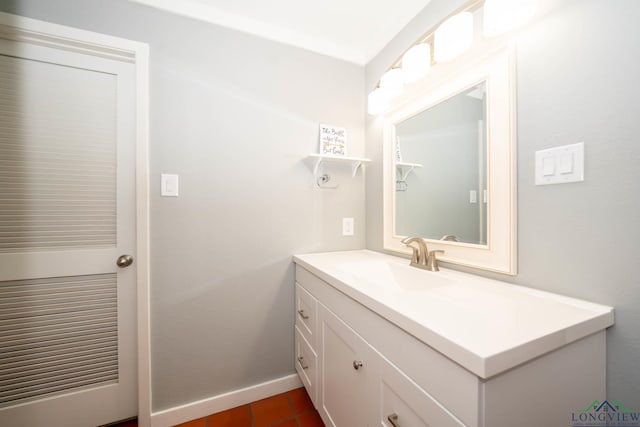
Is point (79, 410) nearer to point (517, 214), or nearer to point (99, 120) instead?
point (99, 120)

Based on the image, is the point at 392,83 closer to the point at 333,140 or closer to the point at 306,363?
the point at 333,140

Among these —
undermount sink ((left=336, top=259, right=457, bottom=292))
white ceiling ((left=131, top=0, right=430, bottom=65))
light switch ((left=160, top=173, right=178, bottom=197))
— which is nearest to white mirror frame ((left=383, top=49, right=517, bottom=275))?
undermount sink ((left=336, top=259, right=457, bottom=292))

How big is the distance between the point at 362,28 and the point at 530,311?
1682 mm

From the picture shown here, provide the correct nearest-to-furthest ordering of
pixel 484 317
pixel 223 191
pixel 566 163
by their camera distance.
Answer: pixel 484 317 → pixel 566 163 → pixel 223 191

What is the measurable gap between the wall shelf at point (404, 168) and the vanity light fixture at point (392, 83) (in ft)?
1.28

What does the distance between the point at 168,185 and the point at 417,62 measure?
55.0 inches

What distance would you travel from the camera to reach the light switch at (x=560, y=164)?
0.70 m

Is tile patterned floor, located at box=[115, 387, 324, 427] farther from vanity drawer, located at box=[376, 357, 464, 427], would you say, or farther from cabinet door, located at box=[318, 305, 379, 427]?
vanity drawer, located at box=[376, 357, 464, 427]

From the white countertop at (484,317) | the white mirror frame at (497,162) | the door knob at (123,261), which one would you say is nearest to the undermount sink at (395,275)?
the white countertop at (484,317)

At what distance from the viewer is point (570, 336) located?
1.78 ft

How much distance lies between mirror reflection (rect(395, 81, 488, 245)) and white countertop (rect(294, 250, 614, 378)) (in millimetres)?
248

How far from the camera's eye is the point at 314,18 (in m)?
1.38

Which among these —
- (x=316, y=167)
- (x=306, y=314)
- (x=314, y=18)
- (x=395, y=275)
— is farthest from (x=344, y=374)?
(x=314, y=18)

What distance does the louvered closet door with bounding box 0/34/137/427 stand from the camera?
3.49 ft
